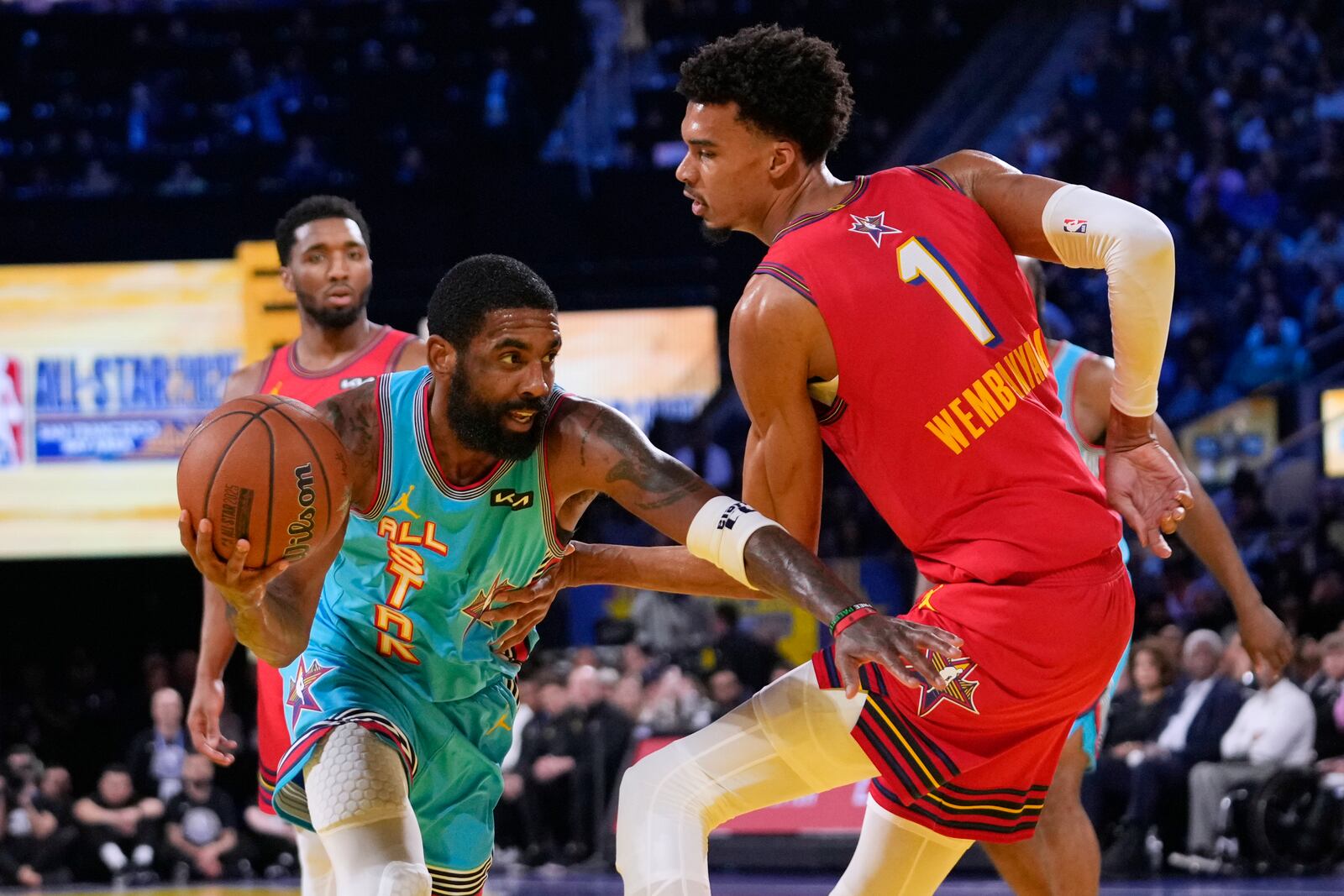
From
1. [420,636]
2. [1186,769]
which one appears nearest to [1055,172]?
[1186,769]

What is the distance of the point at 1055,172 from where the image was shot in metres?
17.4

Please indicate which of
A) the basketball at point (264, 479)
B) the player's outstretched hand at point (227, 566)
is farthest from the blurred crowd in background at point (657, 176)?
the player's outstretched hand at point (227, 566)

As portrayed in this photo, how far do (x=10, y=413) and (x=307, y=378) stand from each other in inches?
357

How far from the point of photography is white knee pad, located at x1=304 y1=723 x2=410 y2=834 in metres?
3.70

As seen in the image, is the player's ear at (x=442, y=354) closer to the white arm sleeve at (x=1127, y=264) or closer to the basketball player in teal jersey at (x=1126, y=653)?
the white arm sleeve at (x=1127, y=264)

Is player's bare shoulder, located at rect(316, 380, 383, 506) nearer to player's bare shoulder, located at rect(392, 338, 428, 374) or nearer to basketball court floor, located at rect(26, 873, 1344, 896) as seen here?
player's bare shoulder, located at rect(392, 338, 428, 374)

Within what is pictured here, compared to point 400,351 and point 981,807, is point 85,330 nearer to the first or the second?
point 400,351

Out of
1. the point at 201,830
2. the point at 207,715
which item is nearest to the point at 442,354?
the point at 207,715

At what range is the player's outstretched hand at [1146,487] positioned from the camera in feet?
11.0

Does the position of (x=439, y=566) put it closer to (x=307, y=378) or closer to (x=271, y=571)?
(x=271, y=571)

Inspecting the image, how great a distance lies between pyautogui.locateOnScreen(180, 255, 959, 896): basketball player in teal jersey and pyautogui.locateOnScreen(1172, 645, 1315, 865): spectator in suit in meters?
6.02

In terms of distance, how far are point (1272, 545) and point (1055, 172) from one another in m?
6.97

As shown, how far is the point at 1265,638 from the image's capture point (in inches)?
168

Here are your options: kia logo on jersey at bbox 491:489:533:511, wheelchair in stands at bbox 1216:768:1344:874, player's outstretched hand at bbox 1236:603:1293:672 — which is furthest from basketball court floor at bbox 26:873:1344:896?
kia logo on jersey at bbox 491:489:533:511
